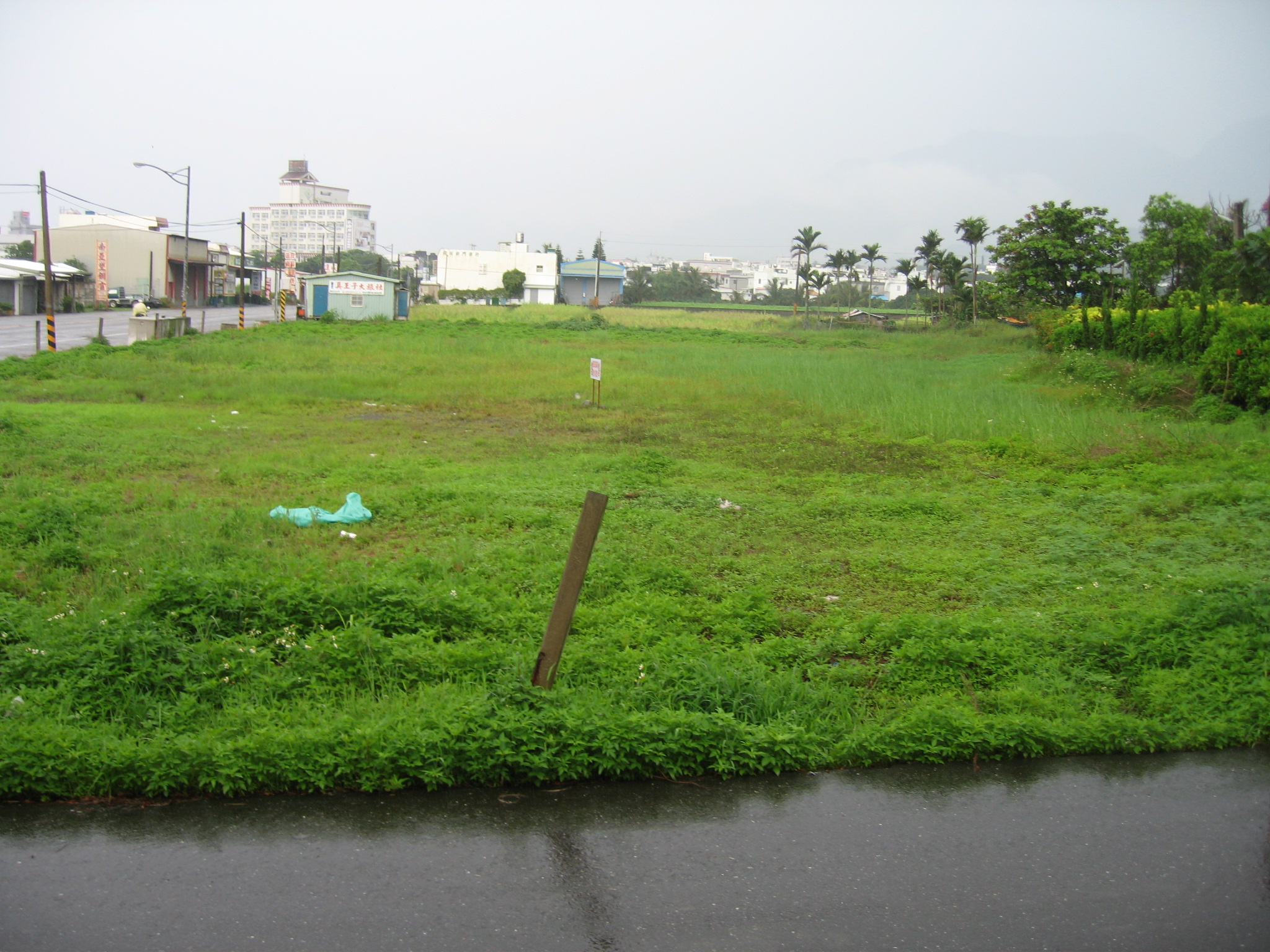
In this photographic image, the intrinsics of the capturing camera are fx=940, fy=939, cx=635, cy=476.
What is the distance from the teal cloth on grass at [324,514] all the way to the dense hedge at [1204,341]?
544 inches

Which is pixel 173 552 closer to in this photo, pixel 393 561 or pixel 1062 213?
pixel 393 561

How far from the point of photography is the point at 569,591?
14.4 ft

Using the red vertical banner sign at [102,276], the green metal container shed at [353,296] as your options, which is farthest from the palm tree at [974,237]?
the red vertical banner sign at [102,276]

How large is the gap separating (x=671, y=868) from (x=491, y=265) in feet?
347

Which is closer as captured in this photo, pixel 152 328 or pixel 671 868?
pixel 671 868

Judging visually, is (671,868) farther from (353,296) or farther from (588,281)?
(588,281)

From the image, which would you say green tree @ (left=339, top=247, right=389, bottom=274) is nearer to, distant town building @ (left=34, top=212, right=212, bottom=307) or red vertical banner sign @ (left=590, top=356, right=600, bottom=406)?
distant town building @ (left=34, top=212, right=212, bottom=307)

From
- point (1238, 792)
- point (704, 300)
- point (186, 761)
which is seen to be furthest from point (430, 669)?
point (704, 300)

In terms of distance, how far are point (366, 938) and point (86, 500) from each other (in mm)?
6488

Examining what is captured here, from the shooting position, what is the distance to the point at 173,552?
22.1 ft

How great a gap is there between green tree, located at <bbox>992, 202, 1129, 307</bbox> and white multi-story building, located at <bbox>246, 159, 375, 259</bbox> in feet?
483

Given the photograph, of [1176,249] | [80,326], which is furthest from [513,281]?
[1176,249]

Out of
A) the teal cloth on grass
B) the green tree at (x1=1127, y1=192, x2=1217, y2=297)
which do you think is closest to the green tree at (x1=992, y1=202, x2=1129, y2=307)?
the green tree at (x1=1127, y1=192, x2=1217, y2=297)

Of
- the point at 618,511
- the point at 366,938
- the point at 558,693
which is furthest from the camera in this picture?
the point at 618,511
